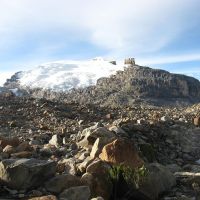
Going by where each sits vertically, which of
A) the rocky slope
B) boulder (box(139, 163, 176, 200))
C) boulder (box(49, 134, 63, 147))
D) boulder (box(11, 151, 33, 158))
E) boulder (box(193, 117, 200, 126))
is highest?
the rocky slope

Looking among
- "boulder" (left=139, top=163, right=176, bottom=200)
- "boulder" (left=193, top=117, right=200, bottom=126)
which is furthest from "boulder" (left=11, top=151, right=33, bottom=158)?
"boulder" (left=193, top=117, right=200, bottom=126)

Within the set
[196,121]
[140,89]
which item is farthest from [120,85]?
[196,121]

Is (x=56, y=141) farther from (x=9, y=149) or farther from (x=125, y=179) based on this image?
(x=125, y=179)

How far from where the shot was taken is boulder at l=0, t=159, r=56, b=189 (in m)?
7.50

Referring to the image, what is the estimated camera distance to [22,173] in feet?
24.6

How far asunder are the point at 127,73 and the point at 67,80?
1323cm

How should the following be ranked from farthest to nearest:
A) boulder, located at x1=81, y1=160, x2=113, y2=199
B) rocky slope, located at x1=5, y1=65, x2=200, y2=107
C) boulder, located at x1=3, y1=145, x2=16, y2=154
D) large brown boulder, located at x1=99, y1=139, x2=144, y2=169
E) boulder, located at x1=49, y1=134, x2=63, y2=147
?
rocky slope, located at x1=5, y1=65, x2=200, y2=107, boulder, located at x1=49, y1=134, x2=63, y2=147, boulder, located at x1=3, y1=145, x2=16, y2=154, large brown boulder, located at x1=99, y1=139, x2=144, y2=169, boulder, located at x1=81, y1=160, x2=113, y2=199

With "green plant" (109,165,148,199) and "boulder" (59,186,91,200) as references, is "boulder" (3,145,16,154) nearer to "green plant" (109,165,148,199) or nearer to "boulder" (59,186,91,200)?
"green plant" (109,165,148,199)

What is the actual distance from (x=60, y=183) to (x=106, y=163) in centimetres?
149

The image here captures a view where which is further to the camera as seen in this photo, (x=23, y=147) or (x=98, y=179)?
(x=23, y=147)

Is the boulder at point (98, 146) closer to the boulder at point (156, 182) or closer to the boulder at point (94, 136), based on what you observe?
the boulder at point (94, 136)

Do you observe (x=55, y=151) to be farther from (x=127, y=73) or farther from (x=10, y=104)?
(x=127, y=73)

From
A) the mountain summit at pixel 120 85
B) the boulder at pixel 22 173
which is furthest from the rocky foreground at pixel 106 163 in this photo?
the mountain summit at pixel 120 85

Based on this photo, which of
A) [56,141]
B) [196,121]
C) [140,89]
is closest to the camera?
[56,141]
